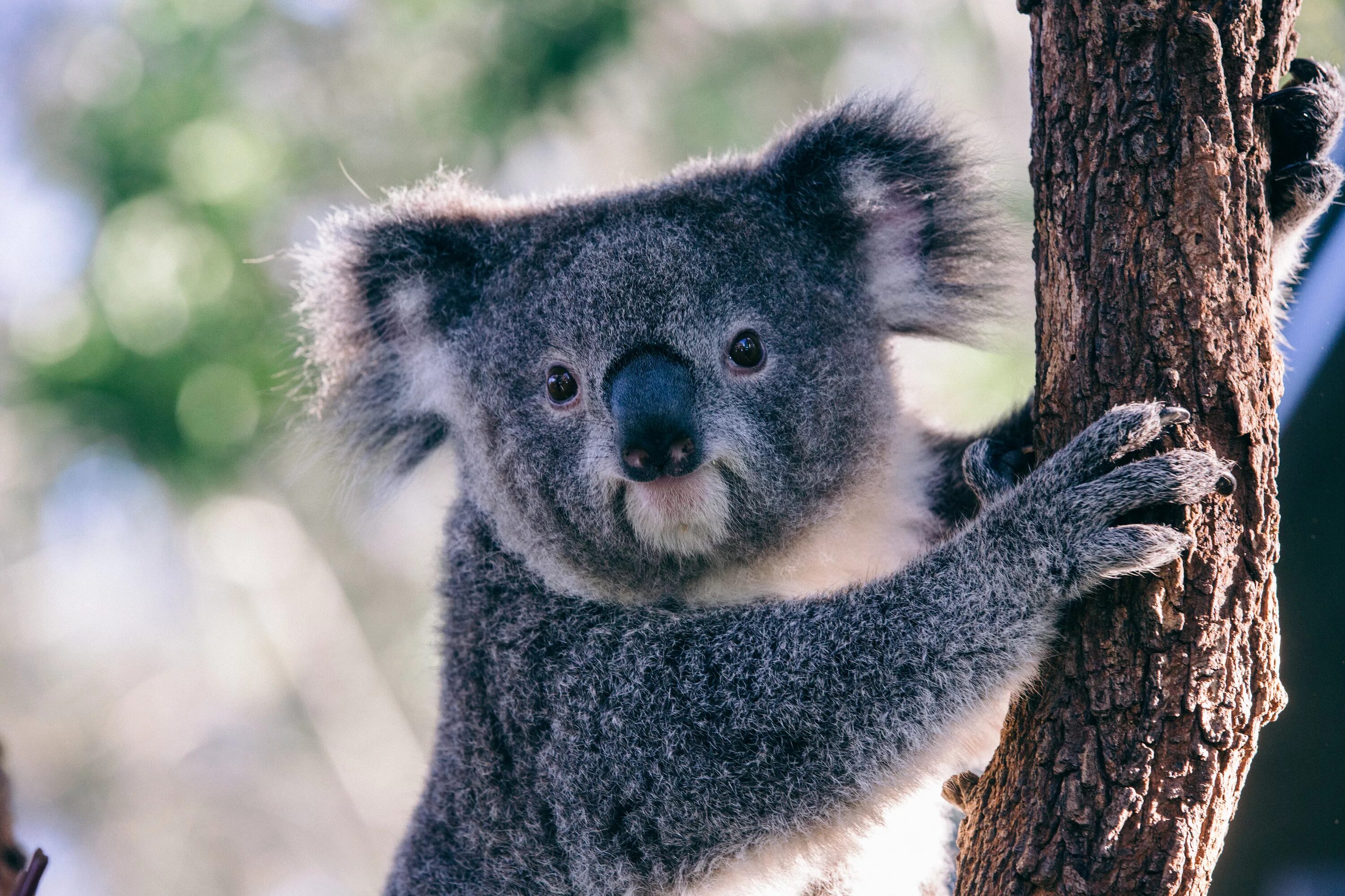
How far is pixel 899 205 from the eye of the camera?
2779 mm

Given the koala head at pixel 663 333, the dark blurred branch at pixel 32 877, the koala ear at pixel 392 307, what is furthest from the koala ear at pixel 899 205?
the dark blurred branch at pixel 32 877

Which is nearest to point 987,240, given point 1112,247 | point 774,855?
point 1112,247

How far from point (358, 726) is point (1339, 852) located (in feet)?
47.6

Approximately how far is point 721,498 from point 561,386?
470 millimetres

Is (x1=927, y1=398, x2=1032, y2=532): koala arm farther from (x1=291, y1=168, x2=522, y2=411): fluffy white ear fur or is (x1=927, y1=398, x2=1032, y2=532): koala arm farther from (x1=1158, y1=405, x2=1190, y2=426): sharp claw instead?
(x1=291, y1=168, x2=522, y2=411): fluffy white ear fur

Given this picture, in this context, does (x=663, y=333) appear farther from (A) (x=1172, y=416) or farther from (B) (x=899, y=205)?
(A) (x=1172, y=416)

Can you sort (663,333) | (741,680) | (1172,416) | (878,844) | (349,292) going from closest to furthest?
(1172,416) < (741,680) < (663,333) < (878,844) < (349,292)

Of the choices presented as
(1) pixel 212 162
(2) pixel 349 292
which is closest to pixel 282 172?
(1) pixel 212 162

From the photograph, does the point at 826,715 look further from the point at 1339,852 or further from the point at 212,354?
the point at 212,354

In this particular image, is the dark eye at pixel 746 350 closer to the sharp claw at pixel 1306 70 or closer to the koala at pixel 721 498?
the koala at pixel 721 498

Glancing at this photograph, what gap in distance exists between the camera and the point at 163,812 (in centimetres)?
1755

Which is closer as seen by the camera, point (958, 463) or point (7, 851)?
point (7, 851)

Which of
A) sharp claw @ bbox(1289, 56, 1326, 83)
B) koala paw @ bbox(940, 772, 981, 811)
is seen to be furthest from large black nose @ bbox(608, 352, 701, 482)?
sharp claw @ bbox(1289, 56, 1326, 83)

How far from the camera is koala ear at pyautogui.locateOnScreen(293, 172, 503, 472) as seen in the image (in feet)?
9.53
